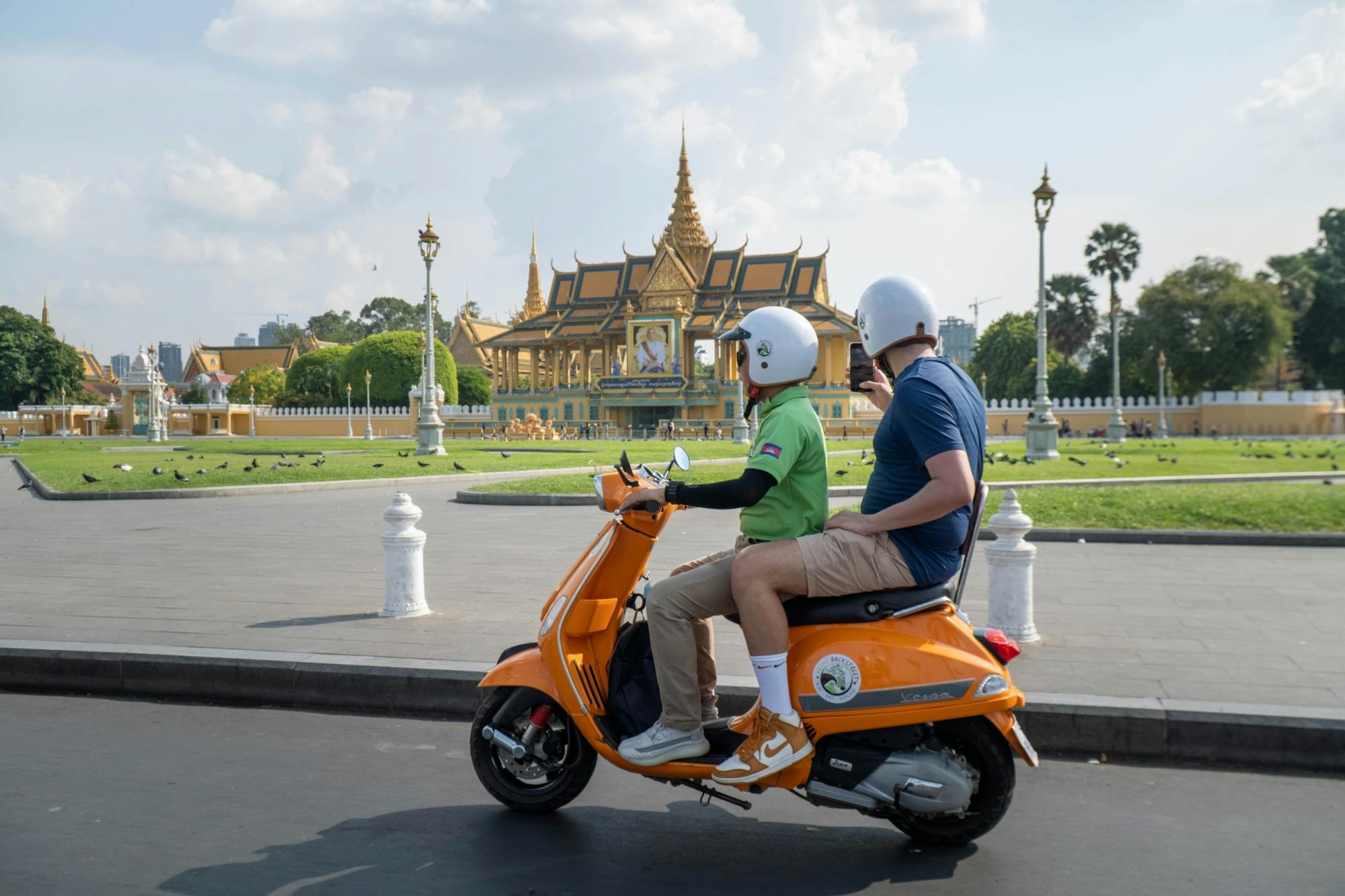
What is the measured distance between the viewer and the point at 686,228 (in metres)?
76.8

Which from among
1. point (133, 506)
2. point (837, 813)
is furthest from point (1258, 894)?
point (133, 506)

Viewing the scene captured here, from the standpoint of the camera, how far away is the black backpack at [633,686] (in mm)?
3662

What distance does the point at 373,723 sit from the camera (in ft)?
16.7

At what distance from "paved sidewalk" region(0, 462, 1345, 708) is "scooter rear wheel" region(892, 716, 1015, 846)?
5.26ft

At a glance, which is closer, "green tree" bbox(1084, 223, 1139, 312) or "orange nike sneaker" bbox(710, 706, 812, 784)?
"orange nike sneaker" bbox(710, 706, 812, 784)

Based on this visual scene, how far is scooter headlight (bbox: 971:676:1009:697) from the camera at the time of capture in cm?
332

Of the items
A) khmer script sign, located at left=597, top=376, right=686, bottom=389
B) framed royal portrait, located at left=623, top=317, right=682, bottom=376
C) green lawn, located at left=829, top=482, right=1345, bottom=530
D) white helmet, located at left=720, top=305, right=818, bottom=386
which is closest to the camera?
white helmet, located at left=720, top=305, right=818, bottom=386

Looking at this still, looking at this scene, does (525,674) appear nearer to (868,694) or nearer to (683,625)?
(683,625)

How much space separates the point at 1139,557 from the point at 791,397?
7351 millimetres

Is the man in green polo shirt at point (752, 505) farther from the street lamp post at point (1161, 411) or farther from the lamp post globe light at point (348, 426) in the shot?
the lamp post globe light at point (348, 426)

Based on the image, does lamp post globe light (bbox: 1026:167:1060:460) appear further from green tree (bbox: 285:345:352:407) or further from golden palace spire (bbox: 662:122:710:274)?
green tree (bbox: 285:345:352:407)

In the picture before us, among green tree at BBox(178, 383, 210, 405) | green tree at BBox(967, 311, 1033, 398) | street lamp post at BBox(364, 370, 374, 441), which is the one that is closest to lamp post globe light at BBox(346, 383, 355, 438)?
street lamp post at BBox(364, 370, 374, 441)

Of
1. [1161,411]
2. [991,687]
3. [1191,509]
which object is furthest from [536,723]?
[1161,411]

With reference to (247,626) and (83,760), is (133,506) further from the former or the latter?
(83,760)
